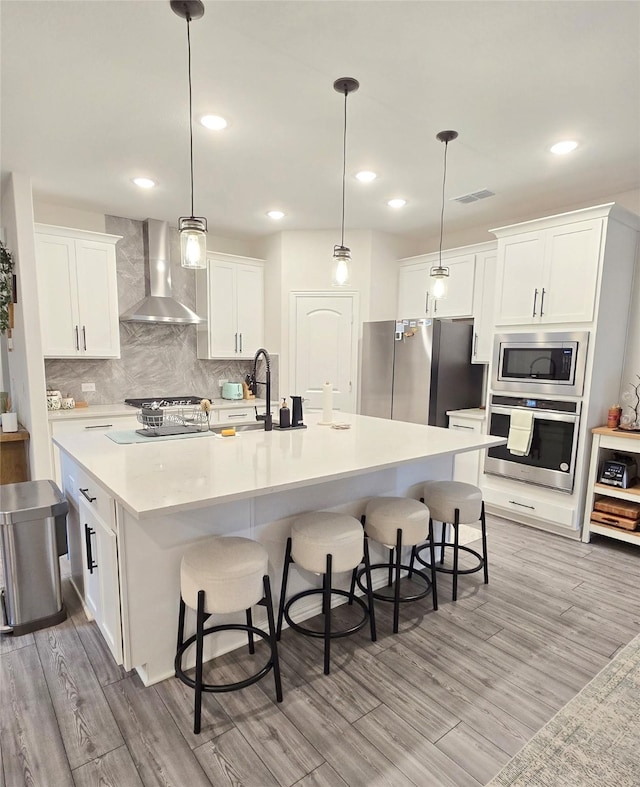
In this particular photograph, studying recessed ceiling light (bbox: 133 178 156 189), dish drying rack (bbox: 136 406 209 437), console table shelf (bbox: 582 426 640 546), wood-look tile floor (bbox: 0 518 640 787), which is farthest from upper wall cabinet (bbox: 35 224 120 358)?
console table shelf (bbox: 582 426 640 546)

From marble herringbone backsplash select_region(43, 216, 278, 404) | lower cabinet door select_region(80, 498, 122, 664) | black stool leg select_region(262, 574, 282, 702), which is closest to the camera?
black stool leg select_region(262, 574, 282, 702)

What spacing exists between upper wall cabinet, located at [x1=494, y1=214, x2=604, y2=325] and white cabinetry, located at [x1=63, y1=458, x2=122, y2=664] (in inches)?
131

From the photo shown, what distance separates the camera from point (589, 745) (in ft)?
5.08

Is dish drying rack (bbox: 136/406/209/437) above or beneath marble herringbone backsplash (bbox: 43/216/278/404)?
beneath

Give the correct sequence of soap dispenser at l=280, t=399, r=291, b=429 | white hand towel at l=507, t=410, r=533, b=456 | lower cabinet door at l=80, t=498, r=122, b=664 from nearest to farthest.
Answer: lower cabinet door at l=80, t=498, r=122, b=664 < soap dispenser at l=280, t=399, r=291, b=429 < white hand towel at l=507, t=410, r=533, b=456

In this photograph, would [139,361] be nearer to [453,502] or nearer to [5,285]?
[5,285]

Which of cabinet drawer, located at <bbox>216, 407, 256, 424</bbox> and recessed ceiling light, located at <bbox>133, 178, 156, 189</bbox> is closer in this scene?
recessed ceiling light, located at <bbox>133, 178, 156, 189</bbox>

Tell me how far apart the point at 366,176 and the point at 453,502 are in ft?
8.00

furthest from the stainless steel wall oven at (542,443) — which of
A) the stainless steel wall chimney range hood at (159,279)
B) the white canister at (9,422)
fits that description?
the white canister at (9,422)

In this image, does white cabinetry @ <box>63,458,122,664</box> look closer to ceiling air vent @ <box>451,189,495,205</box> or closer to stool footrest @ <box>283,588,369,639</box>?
stool footrest @ <box>283,588,369,639</box>

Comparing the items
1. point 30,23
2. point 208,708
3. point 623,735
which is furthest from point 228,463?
point 30,23

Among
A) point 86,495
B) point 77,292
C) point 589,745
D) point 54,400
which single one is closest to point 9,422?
point 54,400

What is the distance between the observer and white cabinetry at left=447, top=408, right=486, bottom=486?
13.0 feet

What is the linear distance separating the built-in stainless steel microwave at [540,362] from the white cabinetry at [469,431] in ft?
1.18
